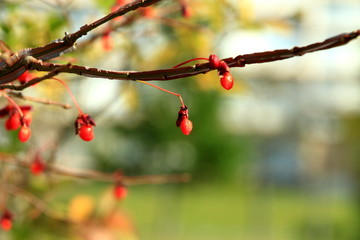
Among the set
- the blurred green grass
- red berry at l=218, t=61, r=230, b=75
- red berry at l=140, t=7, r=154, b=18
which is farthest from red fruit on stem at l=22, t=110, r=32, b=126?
the blurred green grass

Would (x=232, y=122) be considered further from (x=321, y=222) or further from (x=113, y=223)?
(x=113, y=223)

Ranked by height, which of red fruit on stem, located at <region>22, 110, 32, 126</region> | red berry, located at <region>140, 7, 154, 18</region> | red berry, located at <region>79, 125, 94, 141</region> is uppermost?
red berry, located at <region>140, 7, 154, 18</region>

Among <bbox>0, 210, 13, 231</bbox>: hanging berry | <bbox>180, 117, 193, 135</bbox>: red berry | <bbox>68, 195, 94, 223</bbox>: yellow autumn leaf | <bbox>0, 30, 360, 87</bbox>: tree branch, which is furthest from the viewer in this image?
<bbox>68, 195, 94, 223</bbox>: yellow autumn leaf

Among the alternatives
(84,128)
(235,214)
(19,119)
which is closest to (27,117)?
(19,119)

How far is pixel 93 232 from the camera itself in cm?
188

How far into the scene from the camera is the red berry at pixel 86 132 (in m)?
0.75

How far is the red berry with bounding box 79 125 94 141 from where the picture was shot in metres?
0.75

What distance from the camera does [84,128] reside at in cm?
76

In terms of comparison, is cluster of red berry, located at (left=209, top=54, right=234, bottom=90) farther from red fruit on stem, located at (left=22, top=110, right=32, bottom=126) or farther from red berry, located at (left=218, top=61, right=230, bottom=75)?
red fruit on stem, located at (left=22, top=110, right=32, bottom=126)

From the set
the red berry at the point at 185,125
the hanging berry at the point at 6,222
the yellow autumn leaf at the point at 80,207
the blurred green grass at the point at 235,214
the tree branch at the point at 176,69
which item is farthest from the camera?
the blurred green grass at the point at 235,214

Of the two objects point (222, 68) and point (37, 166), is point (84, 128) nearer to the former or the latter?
point (222, 68)

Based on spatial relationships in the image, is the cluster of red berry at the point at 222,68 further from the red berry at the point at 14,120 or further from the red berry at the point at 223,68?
the red berry at the point at 14,120

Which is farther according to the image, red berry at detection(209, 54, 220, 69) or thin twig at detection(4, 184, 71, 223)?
thin twig at detection(4, 184, 71, 223)

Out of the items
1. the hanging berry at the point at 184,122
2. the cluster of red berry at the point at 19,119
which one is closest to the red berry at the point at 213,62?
the hanging berry at the point at 184,122
